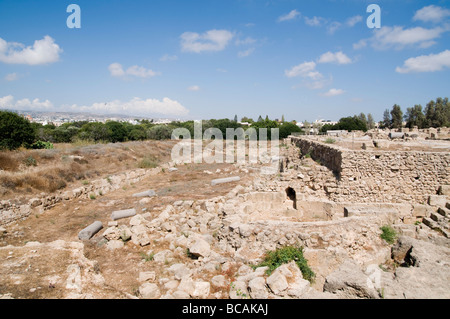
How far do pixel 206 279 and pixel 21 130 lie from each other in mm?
25089

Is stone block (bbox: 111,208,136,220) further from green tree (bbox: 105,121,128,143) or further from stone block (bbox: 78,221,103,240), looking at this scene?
green tree (bbox: 105,121,128,143)

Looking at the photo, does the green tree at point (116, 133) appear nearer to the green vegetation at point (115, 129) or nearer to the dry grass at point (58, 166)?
the green vegetation at point (115, 129)

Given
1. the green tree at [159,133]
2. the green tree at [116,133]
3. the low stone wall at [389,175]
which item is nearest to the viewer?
the low stone wall at [389,175]

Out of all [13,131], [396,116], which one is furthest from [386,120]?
[13,131]

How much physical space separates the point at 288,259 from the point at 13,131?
25972 mm

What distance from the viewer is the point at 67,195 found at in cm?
1538

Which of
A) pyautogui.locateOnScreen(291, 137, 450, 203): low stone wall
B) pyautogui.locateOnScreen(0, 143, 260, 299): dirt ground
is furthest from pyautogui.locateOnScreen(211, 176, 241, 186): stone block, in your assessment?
pyautogui.locateOnScreen(291, 137, 450, 203): low stone wall

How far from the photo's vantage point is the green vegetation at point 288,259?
589 cm

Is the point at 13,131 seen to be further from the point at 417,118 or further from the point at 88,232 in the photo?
the point at 417,118

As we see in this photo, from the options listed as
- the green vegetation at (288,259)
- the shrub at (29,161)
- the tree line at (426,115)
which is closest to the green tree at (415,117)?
the tree line at (426,115)

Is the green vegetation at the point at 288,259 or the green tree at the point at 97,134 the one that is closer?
the green vegetation at the point at 288,259

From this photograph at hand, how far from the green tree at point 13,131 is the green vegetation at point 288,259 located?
23968 millimetres

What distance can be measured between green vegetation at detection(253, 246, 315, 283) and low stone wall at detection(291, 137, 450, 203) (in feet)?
12.8
